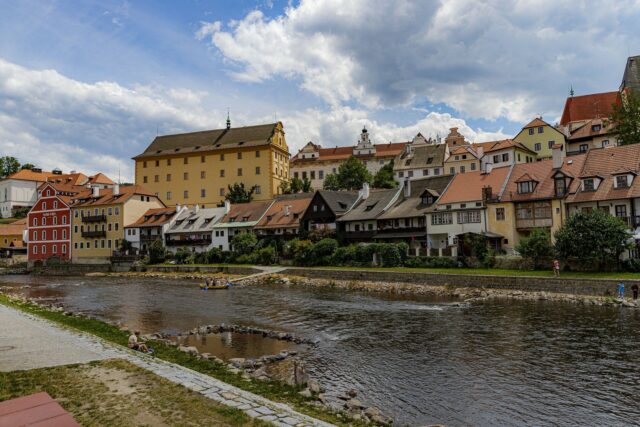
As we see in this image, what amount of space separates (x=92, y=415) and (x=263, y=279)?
39.0m

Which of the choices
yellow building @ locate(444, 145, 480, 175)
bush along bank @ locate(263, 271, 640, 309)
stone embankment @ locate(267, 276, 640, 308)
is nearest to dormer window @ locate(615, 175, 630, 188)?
stone embankment @ locate(267, 276, 640, 308)

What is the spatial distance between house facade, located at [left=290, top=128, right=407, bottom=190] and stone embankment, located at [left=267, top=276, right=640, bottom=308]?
60.6m

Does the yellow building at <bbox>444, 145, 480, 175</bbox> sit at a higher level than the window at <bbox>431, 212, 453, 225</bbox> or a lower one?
higher

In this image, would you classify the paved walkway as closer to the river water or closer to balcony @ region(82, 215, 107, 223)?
the river water

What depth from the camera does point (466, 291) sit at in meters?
34.6

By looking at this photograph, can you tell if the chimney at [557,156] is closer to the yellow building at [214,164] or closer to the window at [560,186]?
the window at [560,186]

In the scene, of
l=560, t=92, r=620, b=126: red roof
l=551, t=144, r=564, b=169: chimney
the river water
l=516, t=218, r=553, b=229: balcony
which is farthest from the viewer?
l=560, t=92, r=620, b=126: red roof

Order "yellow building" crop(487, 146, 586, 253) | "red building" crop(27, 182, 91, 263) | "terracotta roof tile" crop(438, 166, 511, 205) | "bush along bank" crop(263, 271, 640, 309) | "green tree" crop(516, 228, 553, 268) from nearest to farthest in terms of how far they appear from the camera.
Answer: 1. "bush along bank" crop(263, 271, 640, 309)
2. "green tree" crop(516, 228, 553, 268)
3. "yellow building" crop(487, 146, 586, 253)
4. "terracotta roof tile" crop(438, 166, 511, 205)
5. "red building" crop(27, 182, 91, 263)

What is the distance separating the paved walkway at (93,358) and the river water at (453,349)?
4036 millimetres

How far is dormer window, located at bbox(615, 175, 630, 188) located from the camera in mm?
37219

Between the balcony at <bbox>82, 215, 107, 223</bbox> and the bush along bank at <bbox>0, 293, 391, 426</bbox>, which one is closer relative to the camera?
the bush along bank at <bbox>0, 293, 391, 426</bbox>

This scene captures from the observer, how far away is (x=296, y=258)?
Answer: 53.8 meters

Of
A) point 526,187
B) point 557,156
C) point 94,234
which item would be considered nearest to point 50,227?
point 94,234

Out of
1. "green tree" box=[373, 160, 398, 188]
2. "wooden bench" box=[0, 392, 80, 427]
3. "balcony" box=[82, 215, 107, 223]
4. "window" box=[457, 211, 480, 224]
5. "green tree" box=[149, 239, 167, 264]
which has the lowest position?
"wooden bench" box=[0, 392, 80, 427]
